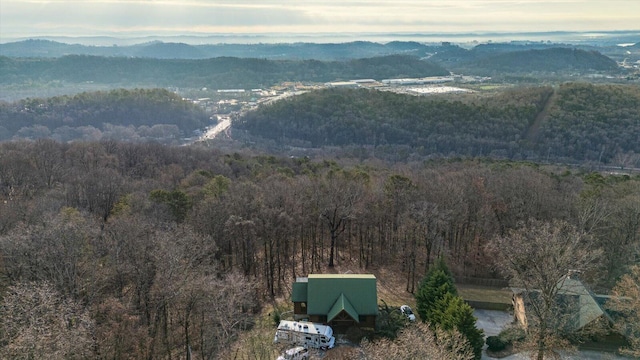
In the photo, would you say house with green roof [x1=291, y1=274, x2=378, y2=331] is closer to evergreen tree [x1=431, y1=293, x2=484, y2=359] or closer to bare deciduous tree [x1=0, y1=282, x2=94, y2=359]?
evergreen tree [x1=431, y1=293, x2=484, y2=359]

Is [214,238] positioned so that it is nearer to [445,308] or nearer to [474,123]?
[445,308]

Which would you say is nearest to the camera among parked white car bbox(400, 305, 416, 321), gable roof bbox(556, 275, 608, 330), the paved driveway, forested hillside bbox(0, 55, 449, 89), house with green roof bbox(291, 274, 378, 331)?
the paved driveway

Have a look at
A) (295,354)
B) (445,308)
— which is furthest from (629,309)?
(295,354)

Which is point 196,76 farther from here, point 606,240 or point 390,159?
point 606,240

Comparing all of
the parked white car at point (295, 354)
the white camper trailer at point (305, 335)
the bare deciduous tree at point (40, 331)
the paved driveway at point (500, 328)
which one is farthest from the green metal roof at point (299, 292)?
the bare deciduous tree at point (40, 331)

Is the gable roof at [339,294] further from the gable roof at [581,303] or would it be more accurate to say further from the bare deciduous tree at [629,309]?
the bare deciduous tree at [629,309]

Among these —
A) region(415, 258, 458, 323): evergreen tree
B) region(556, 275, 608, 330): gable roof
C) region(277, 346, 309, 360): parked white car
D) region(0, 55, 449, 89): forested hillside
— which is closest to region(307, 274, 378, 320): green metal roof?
region(415, 258, 458, 323): evergreen tree

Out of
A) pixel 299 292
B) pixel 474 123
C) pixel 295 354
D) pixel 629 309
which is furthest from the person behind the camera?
pixel 474 123
